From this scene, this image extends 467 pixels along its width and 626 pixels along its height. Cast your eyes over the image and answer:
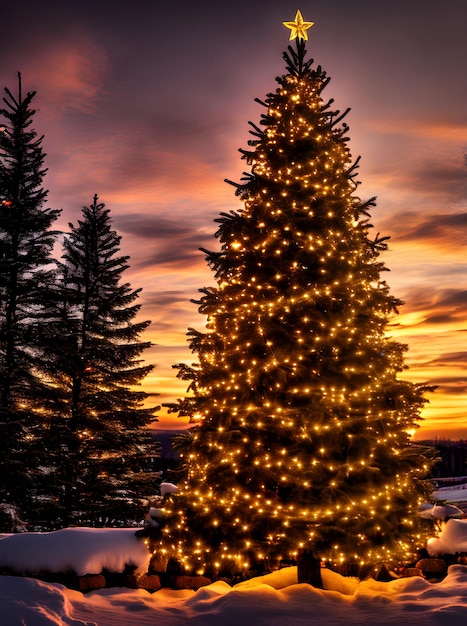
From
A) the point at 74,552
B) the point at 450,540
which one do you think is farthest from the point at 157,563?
the point at 450,540

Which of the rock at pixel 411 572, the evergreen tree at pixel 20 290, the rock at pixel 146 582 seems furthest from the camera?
the evergreen tree at pixel 20 290

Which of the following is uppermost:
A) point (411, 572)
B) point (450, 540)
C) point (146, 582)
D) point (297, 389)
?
point (297, 389)

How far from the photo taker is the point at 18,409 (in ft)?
58.0

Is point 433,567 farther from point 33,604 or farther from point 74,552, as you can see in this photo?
point 33,604

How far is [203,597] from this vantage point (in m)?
8.29

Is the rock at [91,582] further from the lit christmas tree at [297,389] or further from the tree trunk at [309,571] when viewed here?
the tree trunk at [309,571]

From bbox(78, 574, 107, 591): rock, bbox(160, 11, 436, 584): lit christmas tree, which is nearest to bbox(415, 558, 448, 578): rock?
bbox(160, 11, 436, 584): lit christmas tree

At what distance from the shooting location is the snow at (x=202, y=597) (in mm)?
6974

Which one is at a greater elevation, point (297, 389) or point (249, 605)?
point (297, 389)

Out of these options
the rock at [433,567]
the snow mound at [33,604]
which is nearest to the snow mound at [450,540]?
the rock at [433,567]

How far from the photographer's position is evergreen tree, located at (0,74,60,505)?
17125 mm

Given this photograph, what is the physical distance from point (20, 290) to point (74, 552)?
38.7 feet

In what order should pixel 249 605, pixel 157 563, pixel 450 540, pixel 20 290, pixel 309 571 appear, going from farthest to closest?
pixel 20 290, pixel 450 540, pixel 157 563, pixel 309 571, pixel 249 605

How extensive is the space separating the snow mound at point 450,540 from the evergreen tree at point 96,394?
11.6 metres
